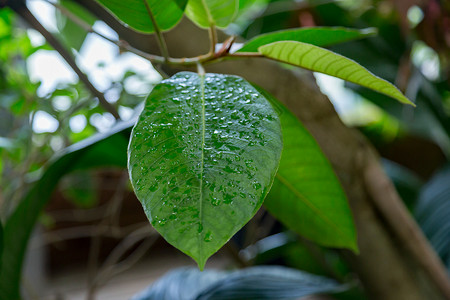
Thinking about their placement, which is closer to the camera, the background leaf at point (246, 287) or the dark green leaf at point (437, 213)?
the background leaf at point (246, 287)

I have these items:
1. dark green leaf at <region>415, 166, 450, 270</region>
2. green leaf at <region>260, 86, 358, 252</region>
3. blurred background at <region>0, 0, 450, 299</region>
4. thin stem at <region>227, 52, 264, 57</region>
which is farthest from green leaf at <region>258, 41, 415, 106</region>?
dark green leaf at <region>415, 166, 450, 270</region>

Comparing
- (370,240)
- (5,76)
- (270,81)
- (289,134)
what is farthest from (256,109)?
(5,76)

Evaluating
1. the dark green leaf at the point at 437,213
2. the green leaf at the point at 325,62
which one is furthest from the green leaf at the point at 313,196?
the dark green leaf at the point at 437,213

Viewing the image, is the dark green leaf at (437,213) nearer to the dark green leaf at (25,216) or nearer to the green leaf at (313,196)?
the green leaf at (313,196)

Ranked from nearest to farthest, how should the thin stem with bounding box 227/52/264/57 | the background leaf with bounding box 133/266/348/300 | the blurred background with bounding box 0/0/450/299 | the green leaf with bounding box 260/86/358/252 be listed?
1. the thin stem with bounding box 227/52/264/57
2. the green leaf with bounding box 260/86/358/252
3. the background leaf with bounding box 133/266/348/300
4. the blurred background with bounding box 0/0/450/299

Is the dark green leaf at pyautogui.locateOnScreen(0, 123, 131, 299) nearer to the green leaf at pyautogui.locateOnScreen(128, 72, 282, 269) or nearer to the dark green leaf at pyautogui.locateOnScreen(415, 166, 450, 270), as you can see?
the green leaf at pyautogui.locateOnScreen(128, 72, 282, 269)

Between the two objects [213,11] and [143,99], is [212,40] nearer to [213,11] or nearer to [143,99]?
[213,11]
